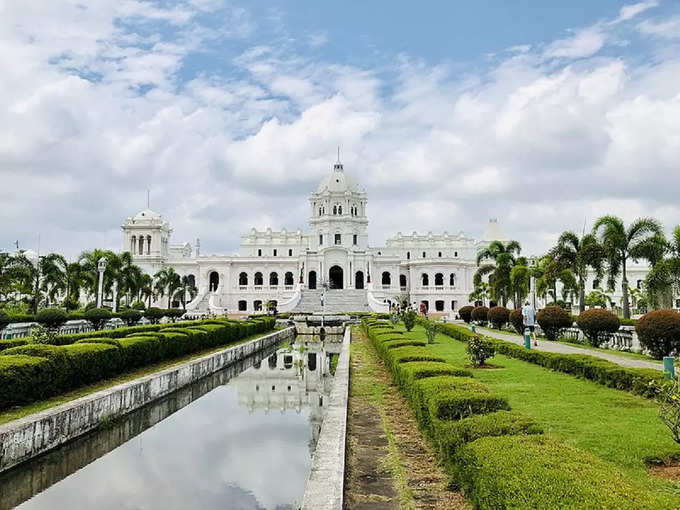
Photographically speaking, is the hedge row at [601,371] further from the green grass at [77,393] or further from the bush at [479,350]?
the green grass at [77,393]

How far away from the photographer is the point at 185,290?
75.2 m

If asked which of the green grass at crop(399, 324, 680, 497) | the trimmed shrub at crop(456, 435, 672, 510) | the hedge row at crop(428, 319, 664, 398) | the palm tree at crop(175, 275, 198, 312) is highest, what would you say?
the palm tree at crop(175, 275, 198, 312)

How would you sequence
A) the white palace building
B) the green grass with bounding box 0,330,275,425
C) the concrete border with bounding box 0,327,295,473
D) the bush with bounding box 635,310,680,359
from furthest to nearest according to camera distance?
the white palace building, the bush with bounding box 635,310,680,359, the green grass with bounding box 0,330,275,425, the concrete border with bounding box 0,327,295,473

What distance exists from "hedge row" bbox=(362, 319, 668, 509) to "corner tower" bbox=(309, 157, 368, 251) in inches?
2881

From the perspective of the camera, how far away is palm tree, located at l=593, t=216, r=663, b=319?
2764cm

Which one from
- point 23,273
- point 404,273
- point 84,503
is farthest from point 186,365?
point 404,273

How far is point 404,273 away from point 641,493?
260 feet

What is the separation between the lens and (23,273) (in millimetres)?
37312

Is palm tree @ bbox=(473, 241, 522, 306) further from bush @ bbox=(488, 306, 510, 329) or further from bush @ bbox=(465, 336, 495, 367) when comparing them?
bush @ bbox=(465, 336, 495, 367)

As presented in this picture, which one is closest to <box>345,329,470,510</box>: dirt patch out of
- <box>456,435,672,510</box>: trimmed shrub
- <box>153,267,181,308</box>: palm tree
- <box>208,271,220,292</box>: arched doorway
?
<box>456,435,672,510</box>: trimmed shrub

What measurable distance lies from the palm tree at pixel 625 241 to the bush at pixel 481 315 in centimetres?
1177

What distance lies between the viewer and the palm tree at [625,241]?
27.6 meters

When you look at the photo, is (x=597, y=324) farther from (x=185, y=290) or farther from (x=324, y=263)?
(x=185, y=290)

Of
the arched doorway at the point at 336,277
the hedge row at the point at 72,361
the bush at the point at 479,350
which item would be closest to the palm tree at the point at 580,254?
the bush at the point at 479,350
